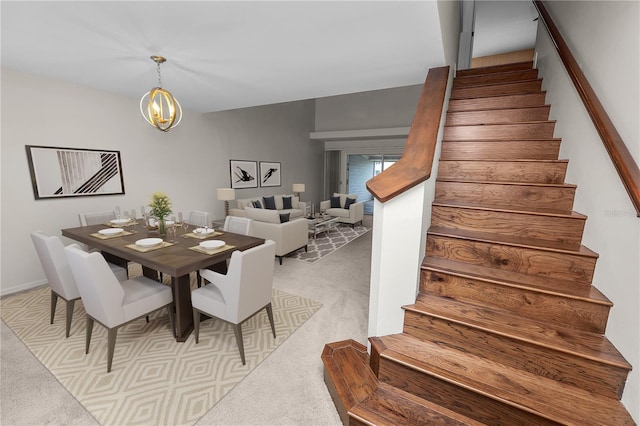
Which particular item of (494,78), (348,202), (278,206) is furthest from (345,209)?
(494,78)

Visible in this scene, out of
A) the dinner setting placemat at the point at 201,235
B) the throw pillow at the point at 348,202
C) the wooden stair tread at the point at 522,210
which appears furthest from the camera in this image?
the throw pillow at the point at 348,202

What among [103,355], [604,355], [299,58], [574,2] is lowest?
[103,355]

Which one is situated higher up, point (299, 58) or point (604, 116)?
point (299, 58)

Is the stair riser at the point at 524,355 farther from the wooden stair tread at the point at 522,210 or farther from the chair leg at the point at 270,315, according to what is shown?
the chair leg at the point at 270,315

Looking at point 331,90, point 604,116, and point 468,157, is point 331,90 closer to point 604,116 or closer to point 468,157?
point 468,157

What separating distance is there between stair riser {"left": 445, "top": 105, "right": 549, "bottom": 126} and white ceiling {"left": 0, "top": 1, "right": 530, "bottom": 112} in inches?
22.7

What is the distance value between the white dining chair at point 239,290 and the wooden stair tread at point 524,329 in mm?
1046

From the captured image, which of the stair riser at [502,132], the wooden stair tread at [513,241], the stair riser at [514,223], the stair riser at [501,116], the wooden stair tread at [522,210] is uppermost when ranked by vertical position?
the stair riser at [501,116]

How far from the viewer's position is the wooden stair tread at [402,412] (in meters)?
1.29

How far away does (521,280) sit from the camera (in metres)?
1.53

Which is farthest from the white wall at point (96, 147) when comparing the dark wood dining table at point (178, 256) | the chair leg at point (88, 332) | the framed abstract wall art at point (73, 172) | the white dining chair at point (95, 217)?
the chair leg at point (88, 332)

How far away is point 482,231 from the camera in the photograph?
188 cm

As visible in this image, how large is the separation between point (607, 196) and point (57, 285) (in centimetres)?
388

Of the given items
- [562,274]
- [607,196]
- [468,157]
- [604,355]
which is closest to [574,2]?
[468,157]
